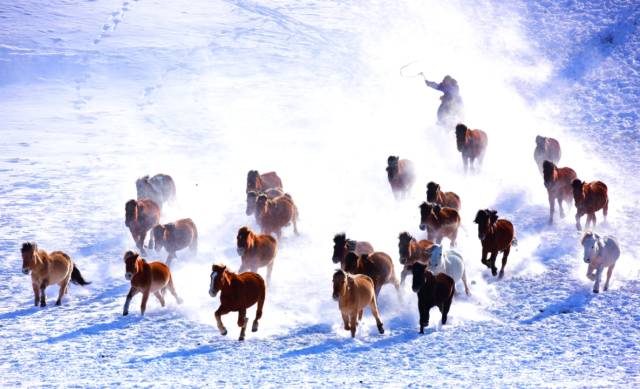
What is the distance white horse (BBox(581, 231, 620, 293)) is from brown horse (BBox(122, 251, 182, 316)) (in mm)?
8186

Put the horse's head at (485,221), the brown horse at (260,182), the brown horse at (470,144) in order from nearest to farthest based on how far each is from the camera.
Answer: the horse's head at (485,221)
the brown horse at (260,182)
the brown horse at (470,144)

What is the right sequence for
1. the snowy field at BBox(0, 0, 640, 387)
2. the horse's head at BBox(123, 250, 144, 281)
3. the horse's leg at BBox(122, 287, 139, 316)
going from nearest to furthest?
the snowy field at BBox(0, 0, 640, 387) < the horse's head at BBox(123, 250, 144, 281) < the horse's leg at BBox(122, 287, 139, 316)

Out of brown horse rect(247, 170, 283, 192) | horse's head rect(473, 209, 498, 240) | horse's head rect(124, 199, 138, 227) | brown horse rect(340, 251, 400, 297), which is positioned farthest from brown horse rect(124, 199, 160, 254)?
horse's head rect(473, 209, 498, 240)

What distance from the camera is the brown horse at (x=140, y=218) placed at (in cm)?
1900

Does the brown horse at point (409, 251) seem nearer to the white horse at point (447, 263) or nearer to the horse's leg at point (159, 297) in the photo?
the white horse at point (447, 263)

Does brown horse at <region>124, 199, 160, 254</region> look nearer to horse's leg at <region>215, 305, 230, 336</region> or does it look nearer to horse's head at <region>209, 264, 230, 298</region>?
horse's leg at <region>215, 305, 230, 336</region>

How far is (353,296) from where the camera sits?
47.4ft

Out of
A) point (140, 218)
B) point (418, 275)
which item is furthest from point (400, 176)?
point (418, 275)

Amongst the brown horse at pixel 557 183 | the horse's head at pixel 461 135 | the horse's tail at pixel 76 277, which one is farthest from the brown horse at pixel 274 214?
the horse's head at pixel 461 135

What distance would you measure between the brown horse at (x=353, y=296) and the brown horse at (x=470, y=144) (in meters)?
10.2

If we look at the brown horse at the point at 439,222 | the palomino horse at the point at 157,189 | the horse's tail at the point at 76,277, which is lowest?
the horse's tail at the point at 76,277

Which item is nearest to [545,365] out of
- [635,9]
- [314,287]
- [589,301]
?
[589,301]

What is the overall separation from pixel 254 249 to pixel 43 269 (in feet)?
13.3

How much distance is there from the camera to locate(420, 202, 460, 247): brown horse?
18.3 meters
